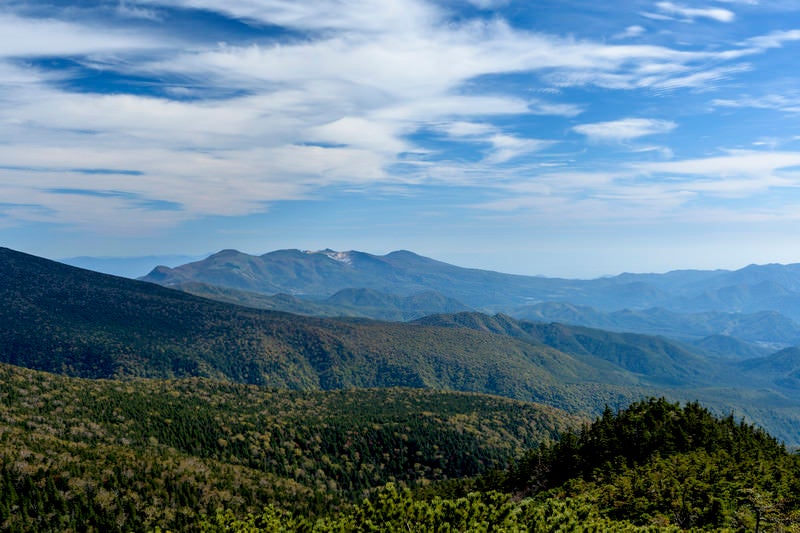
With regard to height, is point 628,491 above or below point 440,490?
above

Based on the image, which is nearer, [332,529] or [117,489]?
[332,529]

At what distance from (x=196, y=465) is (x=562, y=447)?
405 ft

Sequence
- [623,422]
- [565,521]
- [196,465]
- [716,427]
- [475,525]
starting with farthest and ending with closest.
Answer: [196,465]
[623,422]
[716,427]
[565,521]
[475,525]

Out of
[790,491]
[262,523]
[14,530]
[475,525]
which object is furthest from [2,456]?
[790,491]

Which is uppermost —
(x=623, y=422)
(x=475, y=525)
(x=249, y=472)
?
(x=475, y=525)

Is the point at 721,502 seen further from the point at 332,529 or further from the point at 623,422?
the point at 623,422

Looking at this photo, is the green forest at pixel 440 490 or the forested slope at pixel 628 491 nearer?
the forested slope at pixel 628 491

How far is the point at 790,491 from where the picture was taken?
67.2 metres

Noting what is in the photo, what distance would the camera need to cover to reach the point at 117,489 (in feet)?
434

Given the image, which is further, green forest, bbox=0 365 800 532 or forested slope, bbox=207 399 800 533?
green forest, bbox=0 365 800 532

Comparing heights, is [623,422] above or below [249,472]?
above

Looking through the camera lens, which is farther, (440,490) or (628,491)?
(440,490)

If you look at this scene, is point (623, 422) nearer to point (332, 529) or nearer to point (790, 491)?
point (790, 491)

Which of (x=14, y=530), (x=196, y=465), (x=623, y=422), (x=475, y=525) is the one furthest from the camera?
(x=196, y=465)
